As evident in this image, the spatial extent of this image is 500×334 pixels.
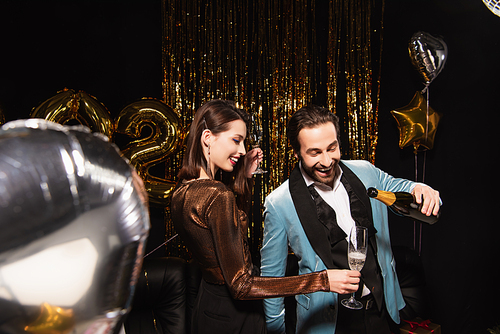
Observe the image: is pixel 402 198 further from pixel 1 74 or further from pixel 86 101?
pixel 1 74

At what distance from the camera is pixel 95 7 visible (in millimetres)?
2117

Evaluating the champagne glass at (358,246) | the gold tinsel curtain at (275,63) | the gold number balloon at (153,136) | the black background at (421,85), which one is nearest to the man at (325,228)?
the champagne glass at (358,246)

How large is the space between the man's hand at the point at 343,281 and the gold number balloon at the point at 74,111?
4.49 feet

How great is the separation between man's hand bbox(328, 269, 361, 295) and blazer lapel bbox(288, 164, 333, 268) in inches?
9.9

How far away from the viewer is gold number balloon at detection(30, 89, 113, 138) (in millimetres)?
1644

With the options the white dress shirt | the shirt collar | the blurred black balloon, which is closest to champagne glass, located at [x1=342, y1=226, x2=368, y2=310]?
the white dress shirt

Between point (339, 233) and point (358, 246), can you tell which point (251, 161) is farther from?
point (358, 246)

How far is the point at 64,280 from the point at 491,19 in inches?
117

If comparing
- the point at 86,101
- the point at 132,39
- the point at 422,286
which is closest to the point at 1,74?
the point at 86,101

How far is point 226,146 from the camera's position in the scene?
1.33 m

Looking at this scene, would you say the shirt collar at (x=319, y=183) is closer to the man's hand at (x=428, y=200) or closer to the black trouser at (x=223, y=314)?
the man's hand at (x=428, y=200)

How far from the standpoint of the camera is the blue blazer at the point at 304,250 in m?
1.40

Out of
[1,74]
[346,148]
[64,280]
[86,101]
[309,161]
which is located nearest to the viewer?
[64,280]

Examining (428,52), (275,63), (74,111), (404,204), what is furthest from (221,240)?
(428,52)
